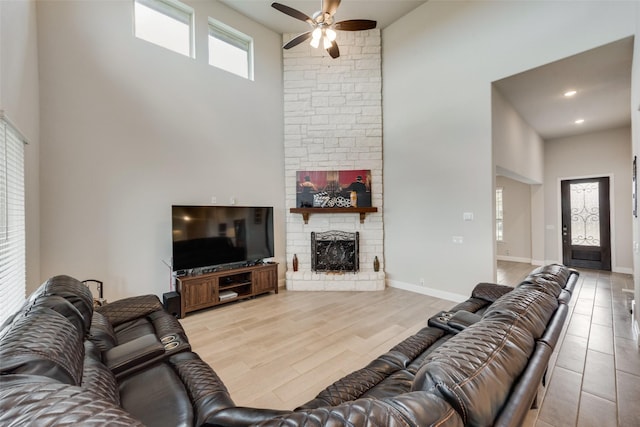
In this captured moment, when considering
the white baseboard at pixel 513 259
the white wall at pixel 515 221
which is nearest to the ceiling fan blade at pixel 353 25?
the white wall at pixel 515 221

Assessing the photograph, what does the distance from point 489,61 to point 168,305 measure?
18.7 feet

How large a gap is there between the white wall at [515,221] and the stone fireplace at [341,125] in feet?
15.3

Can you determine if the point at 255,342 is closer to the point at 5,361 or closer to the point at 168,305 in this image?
the point at 168,305

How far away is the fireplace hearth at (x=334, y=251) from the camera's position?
4910 millimetres

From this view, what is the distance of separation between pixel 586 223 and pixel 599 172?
48.0 inches

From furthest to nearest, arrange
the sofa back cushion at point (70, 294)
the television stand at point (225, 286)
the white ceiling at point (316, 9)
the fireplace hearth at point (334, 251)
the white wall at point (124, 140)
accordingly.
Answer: the fireplace hearth at point (334, 251) → the white ceiling at point (316, 9) → the television stand at point (225, 286) → the white wall at point (124, 140) → the sofa back cushion at point (70, 294)

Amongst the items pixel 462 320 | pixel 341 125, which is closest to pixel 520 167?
pixel 341 125

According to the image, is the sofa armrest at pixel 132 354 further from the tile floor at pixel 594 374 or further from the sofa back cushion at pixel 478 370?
the tile floor at pixel 594 374

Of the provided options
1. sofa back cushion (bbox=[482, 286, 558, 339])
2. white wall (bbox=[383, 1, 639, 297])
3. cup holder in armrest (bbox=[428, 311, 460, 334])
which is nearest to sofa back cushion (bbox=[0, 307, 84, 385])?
sofa back cushion (bbox=[482, 286, 558, 339])

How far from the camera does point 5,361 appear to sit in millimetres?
771

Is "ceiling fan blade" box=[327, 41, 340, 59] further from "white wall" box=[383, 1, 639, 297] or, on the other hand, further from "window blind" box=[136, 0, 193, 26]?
"window blind" box=[136, 0, 193, 26]

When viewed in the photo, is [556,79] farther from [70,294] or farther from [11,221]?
[11,221]

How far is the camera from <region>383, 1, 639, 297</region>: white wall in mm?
3342

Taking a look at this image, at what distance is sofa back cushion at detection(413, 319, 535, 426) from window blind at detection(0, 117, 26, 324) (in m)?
2.89
